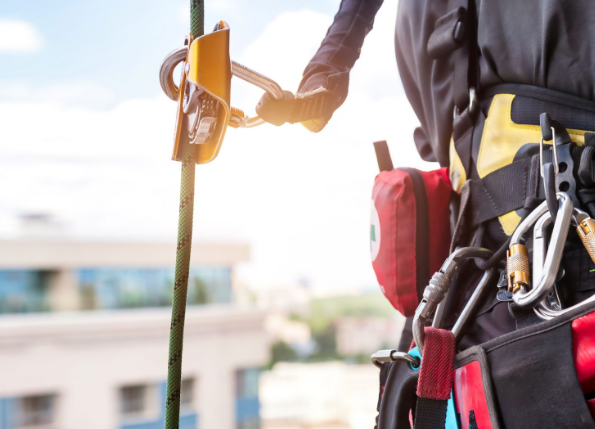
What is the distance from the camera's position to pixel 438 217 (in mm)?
606

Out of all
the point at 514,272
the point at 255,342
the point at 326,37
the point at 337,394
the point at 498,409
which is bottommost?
the point at 337,394

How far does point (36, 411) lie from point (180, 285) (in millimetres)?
6049

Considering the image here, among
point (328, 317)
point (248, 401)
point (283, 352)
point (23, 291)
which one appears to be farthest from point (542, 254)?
point (283, 352)

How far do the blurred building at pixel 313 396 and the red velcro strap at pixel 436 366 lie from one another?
6.44 meters

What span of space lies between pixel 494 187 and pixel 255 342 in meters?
7.44

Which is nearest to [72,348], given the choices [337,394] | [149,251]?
[149,251]

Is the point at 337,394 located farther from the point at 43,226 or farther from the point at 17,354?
the point at 43,226

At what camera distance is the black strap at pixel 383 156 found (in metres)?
0.66

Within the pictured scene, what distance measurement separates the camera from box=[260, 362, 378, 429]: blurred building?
7.61 meters

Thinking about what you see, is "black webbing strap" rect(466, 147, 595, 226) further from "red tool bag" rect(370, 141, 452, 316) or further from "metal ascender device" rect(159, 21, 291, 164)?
"metal ascender device" rect(159, 21, 291, 164)

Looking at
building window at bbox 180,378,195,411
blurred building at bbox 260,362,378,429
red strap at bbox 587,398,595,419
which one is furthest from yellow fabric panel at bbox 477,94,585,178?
building window at bbox 180,378,195,411

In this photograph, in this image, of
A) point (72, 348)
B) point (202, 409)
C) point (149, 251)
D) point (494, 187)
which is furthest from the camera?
point (202, 409)

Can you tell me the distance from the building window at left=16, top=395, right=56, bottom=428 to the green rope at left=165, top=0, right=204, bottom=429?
5.53 meters

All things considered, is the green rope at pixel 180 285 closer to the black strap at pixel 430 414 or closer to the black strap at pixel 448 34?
the black strap at pixel 430 414
